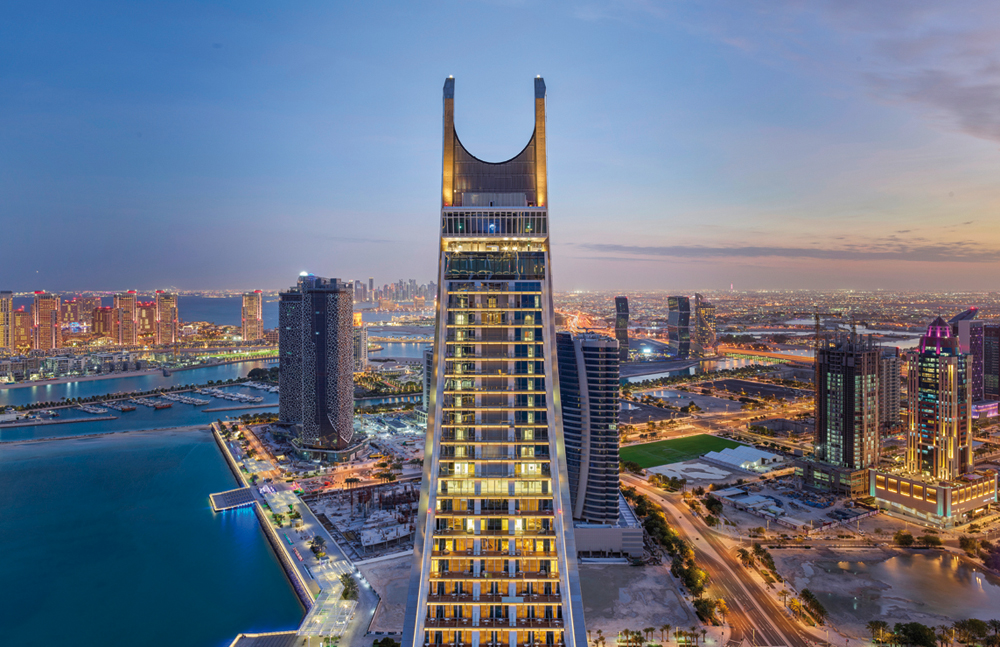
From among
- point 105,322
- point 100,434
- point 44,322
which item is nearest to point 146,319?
point 105,322

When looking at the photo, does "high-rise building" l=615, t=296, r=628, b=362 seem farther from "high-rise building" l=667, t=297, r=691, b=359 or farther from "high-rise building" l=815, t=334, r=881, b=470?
"high-rise building" l=815, t=334, r=881, b=470

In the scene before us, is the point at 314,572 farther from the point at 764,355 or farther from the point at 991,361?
the point at 764,355

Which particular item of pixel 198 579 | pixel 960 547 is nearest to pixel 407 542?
pixel 198 579

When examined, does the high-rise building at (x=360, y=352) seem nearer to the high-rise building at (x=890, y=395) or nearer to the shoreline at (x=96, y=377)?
the shoreline at (x=96, y=377)

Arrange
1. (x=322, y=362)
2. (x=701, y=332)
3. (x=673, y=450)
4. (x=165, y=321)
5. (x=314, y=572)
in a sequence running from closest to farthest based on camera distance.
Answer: (x=314, y=572), (x=322, y=362), (x=673, y=450), (x=701, y=332), (x=165, y=321)

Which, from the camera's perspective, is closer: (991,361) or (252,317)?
(991,361)

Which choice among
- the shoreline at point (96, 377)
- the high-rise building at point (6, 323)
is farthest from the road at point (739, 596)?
the high-rise building at point (6, 323)
